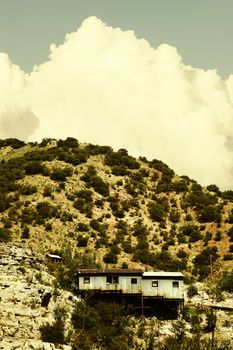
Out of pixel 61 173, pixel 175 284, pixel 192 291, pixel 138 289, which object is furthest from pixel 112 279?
pixel 61 173

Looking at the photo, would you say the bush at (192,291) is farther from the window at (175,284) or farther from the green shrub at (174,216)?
the green shrub at (174,216)

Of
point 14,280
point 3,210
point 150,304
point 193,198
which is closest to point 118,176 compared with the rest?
point 193,198

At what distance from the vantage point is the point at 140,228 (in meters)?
105

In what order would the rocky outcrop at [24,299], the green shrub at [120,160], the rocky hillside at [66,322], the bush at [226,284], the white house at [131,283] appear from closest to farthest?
the rocky outcrop at [24,299]
the rocky hillside at [66,322]
the white house at [131,283]
the bush at [226,284]
the green shrub at [120,160]

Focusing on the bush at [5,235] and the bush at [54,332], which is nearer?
the bush at [54,332]

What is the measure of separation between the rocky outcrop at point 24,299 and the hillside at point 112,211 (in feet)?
57.8

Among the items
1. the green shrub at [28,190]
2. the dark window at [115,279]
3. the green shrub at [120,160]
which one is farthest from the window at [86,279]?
the green shrub at [120,160]

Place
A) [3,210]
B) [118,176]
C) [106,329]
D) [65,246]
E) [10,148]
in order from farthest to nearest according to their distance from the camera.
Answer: [10,148], [118,176], [3,210], [65,246], [106,329]

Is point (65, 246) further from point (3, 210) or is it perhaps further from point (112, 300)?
point (112, 300)

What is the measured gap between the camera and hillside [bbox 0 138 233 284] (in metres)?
91.8

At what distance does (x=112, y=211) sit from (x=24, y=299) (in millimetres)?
58701

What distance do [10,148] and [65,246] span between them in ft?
203

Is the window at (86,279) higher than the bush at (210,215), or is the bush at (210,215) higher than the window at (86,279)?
the bush at (210,215)

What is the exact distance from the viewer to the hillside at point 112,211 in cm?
9181
